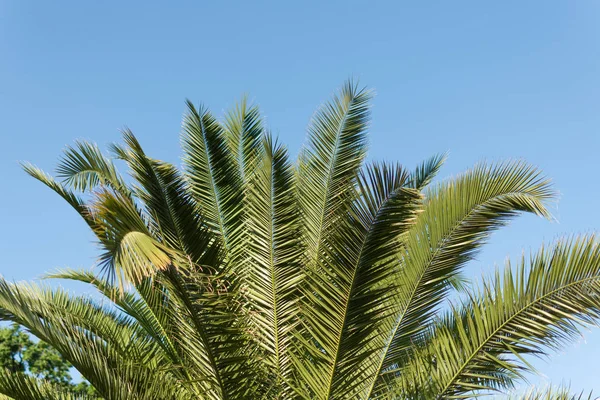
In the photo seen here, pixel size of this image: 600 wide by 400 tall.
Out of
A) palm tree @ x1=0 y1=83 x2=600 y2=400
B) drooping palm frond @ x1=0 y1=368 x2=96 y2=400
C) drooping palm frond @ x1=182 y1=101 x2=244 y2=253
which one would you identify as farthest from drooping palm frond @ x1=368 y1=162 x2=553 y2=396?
drooping palm frond @ x1=0 y1=368 x2=96 y2=400

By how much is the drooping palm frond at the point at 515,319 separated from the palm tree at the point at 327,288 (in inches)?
0.5

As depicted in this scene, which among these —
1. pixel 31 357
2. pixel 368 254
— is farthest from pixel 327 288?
pixel 31 357

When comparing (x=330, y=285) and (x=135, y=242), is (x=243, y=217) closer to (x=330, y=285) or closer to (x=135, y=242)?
(x=330, y=285)

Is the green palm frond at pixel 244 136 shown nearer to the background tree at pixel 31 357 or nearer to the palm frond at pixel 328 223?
the palm frond at pixel 328 223

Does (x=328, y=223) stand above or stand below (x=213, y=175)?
below

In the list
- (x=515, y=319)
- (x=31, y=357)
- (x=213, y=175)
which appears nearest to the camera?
(x=515, y=319)

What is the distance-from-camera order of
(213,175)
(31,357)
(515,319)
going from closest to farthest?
1. (515,319)
2. (213,175)
3. (31,357)

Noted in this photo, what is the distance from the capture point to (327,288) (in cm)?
608

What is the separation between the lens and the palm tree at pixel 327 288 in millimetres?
5879

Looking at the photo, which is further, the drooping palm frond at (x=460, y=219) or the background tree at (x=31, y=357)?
the background tree at (x=31, y=357)

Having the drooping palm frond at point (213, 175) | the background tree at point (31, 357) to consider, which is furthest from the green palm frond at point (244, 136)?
the background tree at point (31, 357)

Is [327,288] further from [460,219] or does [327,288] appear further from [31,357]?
[31,357]

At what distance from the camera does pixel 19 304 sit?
620 cm

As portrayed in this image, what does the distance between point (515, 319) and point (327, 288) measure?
5.54ft
